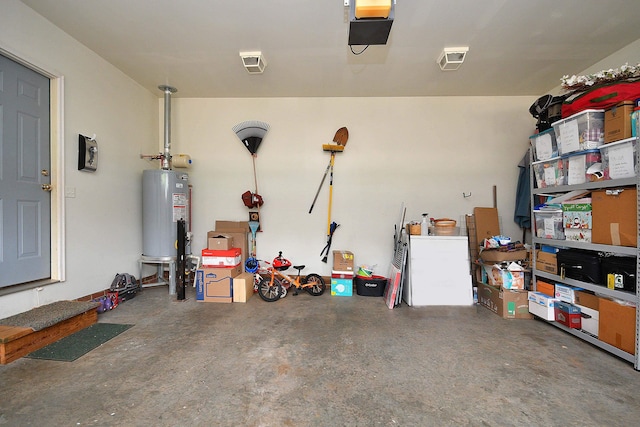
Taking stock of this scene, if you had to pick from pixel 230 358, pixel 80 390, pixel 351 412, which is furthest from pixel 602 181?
pixel 80 390

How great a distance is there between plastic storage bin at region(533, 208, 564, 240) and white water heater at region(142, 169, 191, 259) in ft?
13.9

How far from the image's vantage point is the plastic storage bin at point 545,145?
274 cm

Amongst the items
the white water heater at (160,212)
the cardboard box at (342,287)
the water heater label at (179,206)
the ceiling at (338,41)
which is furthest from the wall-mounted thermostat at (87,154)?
the cardboard box at (342,287)

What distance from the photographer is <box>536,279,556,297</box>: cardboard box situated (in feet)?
8.81

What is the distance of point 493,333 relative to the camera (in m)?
2.55

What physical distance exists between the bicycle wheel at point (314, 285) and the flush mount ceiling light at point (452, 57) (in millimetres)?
3105

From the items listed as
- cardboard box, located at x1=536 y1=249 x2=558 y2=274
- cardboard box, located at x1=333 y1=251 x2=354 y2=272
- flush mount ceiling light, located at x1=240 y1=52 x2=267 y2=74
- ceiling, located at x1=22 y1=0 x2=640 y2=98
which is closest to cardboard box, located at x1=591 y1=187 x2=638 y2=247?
cardboard box, located at x1=536 y1=249 x2=558 y2=274

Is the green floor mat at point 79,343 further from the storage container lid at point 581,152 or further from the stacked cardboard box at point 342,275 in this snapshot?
the storage container lid at point 581,152

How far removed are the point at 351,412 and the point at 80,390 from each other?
1688 mm

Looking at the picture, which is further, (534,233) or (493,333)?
(534,233)

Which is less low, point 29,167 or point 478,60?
point 478,60

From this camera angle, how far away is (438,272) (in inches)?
132

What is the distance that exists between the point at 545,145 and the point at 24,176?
17.1 feet

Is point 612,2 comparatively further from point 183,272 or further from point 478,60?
point 183,272
